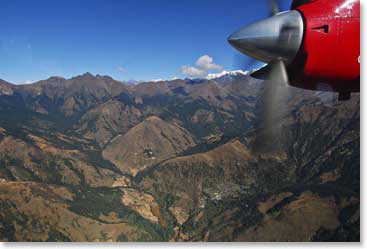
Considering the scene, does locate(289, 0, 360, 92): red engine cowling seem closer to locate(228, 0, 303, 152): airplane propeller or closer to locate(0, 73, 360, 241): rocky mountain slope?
locate(228, 0, 303, 152): airplane propeller

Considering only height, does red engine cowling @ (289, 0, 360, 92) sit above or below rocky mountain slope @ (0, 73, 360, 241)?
above

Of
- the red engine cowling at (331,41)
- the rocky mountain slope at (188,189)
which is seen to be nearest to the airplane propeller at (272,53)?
the red engine cowling at (331,41)

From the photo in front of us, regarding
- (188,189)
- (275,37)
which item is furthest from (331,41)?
(188,189)

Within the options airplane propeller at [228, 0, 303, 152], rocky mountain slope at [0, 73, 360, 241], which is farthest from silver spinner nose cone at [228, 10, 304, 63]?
rocky mountain slope at [0, 73, 360, 241]

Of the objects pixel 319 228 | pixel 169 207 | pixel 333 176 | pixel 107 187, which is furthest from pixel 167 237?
pixel 333 176

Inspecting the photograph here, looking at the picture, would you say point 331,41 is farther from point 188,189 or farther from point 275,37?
point 188,189
